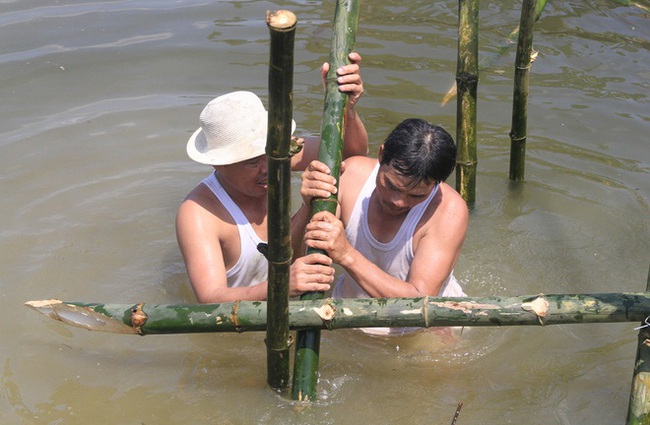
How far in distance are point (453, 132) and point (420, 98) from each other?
1.65ft

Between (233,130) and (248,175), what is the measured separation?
219mm

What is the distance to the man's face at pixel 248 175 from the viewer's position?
396 centimetres

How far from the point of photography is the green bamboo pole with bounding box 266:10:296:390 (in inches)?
103

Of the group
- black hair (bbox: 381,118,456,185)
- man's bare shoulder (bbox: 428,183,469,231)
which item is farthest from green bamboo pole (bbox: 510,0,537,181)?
black hair (bbox: 381,118,456,185)

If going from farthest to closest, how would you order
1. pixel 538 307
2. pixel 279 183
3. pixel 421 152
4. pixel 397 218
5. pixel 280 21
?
pixel 397 218, pixel 421 152, pixel 538 307, pixel 279 183, pixel 280 21

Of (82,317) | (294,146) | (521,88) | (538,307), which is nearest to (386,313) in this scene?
(538,307)

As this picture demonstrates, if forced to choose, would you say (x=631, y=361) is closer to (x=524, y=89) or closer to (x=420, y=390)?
(x=420, y=390)

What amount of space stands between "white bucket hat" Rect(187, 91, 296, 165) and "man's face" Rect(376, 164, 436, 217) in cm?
52

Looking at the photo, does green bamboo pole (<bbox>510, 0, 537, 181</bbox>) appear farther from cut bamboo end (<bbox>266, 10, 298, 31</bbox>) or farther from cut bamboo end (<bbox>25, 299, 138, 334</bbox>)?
cut bamboo end (<bbox>25, 299, 138, 334</bbox>)

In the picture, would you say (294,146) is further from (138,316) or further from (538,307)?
(538,307)

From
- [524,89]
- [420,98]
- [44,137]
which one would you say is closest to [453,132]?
[420,98]

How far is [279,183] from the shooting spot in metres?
2.90

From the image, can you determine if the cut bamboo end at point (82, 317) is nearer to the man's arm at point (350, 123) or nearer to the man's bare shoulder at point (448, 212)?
the man's arm at point (350, 123)

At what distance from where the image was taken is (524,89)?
5062 millimetres
